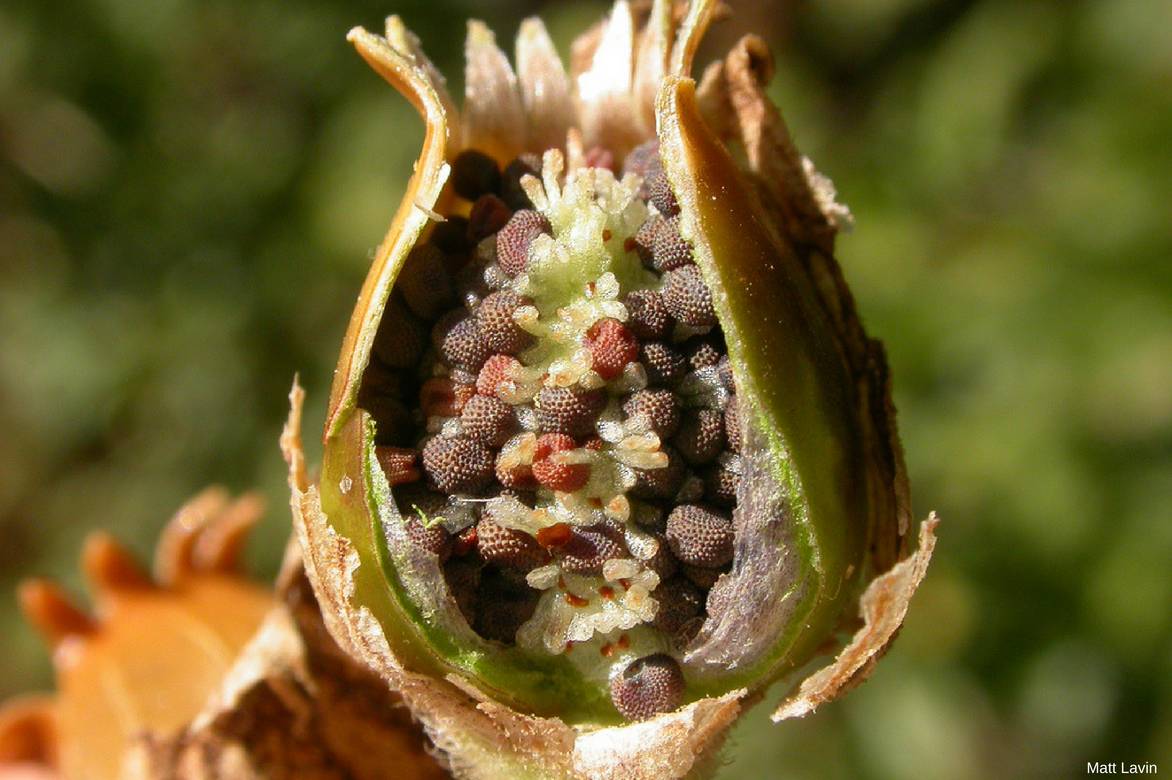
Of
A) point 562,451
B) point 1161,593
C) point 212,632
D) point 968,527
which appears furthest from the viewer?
point 968,527

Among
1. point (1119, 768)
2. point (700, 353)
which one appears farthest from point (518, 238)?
point (1119, 768)

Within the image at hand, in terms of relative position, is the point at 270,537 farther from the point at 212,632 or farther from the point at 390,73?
the point at 390,73

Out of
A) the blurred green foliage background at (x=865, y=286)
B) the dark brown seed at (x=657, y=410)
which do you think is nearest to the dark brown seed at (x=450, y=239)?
the dark brown seed at (x=657, y=410)

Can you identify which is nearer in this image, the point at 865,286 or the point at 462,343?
the point at 462,343

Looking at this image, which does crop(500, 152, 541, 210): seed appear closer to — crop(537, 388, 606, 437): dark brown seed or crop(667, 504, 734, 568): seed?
crop(537, 388, 606, 437): dark brown seed

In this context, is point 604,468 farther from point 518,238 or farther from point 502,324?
point 518,238

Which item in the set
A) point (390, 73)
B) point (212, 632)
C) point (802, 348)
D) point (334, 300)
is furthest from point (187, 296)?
point (802, 348)

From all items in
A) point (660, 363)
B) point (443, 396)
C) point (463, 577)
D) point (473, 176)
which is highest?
point (473, 176)

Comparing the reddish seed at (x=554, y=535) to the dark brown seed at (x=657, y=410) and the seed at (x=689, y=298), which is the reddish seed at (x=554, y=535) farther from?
the seed at (x=689, y=298)
